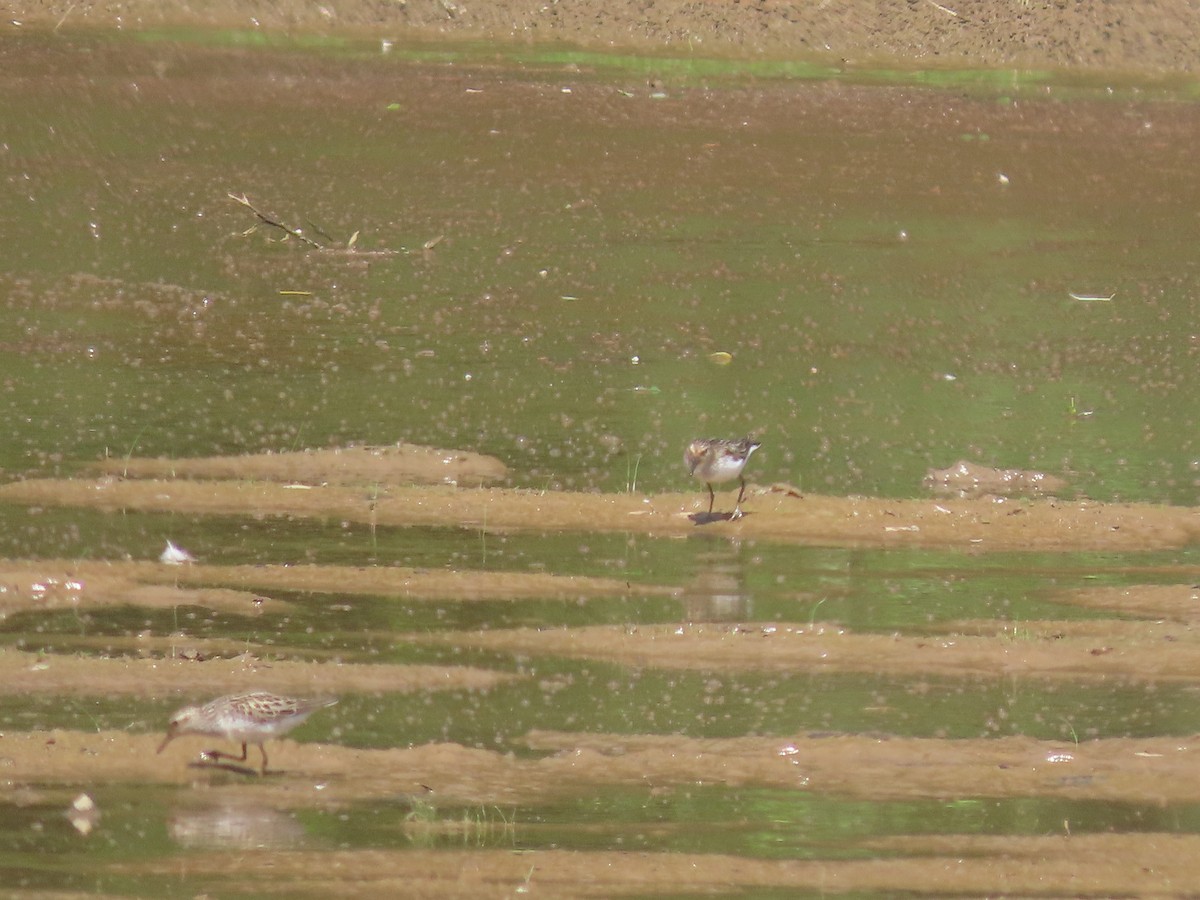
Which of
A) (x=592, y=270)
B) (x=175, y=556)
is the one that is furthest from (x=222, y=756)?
(x=592, y=270)

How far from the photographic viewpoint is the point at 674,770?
6.73 metres

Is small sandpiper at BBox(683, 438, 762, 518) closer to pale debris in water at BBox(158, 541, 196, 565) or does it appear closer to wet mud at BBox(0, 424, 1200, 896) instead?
wet mud at BBox(0, 424, 1200, 896)

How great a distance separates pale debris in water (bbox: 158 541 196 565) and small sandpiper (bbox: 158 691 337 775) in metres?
2.07

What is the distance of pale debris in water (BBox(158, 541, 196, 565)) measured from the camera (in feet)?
28.8

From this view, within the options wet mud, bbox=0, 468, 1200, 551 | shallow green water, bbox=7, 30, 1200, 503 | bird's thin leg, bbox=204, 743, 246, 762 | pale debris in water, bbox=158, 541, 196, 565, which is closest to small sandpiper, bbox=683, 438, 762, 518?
wet mud, bbox=0, 468, 1200, 551

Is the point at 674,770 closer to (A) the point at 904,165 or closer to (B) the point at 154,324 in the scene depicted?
(B) the point at 154,324

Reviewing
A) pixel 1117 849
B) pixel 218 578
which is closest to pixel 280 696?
pixel 218 578

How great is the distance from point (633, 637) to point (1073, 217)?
10.7 metres

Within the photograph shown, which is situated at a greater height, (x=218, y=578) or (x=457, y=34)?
(x=457, y=34)

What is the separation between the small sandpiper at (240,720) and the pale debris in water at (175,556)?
6.78 ft

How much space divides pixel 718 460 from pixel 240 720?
356cm

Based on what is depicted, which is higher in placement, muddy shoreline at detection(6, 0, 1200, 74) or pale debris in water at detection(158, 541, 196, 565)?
muddy shoreline at detection(6, 0, 1200, 74)

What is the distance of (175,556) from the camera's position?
8.86 metres

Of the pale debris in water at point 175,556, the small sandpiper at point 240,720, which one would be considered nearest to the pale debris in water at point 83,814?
the small sandpiper at point 240,720
